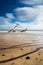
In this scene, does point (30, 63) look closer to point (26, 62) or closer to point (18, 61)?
point (26, 62)

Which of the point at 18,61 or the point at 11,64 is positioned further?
the point at 18,61

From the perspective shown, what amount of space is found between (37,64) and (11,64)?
4.17 ft

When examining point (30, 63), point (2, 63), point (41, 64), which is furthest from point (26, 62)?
point (2, 63)

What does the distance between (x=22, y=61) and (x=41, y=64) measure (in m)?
1.04

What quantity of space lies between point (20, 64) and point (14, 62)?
1.42 feet

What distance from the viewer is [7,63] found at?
660 cm

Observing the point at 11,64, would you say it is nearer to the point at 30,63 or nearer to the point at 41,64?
the point at 30,63

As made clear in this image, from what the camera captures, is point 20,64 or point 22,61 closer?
point 20,64

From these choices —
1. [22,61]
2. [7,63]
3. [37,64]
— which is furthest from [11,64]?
[37,64]

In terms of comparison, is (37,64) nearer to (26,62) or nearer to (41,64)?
(41,64)

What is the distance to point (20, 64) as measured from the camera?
21.2 feet

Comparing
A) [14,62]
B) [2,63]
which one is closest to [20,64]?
[14,62]

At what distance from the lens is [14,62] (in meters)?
6.77

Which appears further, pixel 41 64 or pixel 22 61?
pixel 22 61
